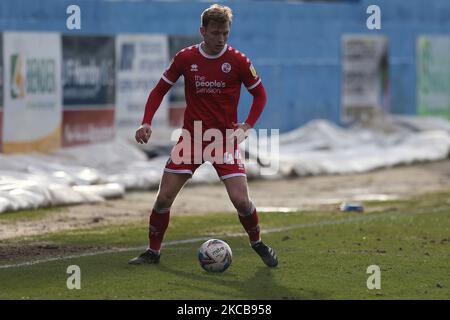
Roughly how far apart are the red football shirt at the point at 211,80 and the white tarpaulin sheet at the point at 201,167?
5.07m

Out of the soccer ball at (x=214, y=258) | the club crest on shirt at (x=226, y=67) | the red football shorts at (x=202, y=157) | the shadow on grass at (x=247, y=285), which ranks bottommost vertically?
the shadow on grass at (x=247, y=285)

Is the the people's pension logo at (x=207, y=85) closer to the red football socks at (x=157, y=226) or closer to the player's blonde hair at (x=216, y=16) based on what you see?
the player's blonde hair at (x=216, y=16)

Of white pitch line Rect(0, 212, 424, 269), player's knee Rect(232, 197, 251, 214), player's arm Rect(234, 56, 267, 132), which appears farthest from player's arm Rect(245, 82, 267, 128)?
white pitch line Rect(0, 212, 424, 269)

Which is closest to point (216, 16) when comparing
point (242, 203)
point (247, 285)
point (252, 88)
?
point (252, 88)

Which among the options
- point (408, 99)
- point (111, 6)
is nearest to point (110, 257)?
point (111, 6)

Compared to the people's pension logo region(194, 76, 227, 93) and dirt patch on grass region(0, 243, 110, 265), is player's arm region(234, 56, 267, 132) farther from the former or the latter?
dirt patch on grass region(0, 243, 110, 265)

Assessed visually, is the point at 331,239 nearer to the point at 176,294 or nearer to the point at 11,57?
the point at 176,294

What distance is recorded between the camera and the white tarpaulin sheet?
15008 mm

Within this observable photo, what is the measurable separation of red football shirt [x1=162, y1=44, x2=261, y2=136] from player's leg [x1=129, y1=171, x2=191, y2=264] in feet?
1.43

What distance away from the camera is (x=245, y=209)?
31.1ft

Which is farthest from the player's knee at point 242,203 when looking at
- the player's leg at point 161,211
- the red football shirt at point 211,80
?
the red football shirt at point 211,80

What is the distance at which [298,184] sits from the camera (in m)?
19.1

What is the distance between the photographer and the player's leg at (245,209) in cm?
941

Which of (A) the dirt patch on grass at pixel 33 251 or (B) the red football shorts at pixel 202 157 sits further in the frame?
(A) the dirt patch on grass at pixel 33 251
